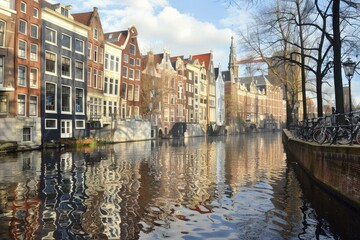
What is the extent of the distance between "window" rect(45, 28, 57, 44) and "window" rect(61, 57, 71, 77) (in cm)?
247

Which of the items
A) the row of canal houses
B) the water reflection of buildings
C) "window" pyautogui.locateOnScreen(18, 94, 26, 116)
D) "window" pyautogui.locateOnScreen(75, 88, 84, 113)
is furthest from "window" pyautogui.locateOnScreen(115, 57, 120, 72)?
the water reflection of buildings

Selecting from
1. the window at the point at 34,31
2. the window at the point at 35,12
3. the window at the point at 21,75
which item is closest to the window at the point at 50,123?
the window at the point at 21,75

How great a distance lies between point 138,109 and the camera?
201 feet

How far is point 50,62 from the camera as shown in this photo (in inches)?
1658

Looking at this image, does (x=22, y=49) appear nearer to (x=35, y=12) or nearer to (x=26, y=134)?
(x=35, y=12)

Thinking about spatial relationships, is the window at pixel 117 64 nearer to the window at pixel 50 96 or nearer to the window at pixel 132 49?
the window at pixel 132 49

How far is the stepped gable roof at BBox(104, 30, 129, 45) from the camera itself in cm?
5916

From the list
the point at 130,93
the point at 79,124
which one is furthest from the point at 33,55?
the point at 130,93

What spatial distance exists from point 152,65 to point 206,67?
29.8 metres

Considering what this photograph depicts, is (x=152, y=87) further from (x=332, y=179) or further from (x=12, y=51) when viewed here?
(x=332, y=179)

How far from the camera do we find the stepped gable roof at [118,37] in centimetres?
5916

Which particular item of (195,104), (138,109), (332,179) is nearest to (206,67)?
(195,104)

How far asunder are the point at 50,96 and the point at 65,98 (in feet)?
8.83

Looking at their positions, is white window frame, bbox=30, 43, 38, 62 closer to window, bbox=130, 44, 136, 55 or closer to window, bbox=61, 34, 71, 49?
window, bbox=61, 34, 71, 49
